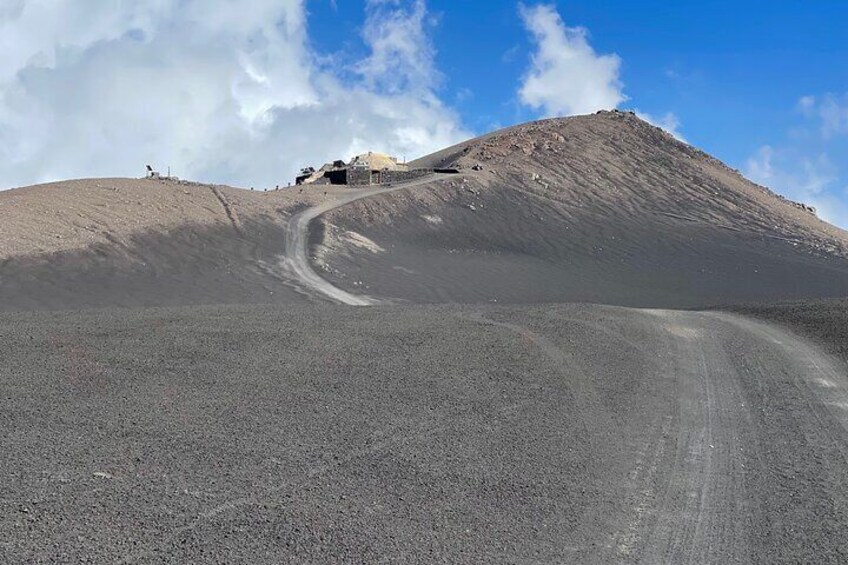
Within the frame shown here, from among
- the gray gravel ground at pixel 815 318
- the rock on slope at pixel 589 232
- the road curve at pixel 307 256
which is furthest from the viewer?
the rock on slope at pixel 589 232

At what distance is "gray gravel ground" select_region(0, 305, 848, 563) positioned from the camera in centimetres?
608

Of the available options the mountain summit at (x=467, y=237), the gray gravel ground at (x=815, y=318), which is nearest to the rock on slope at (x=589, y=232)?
the mountain summit at (x=467, y=237)

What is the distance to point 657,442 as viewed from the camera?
916cm

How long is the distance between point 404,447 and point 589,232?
31.7m

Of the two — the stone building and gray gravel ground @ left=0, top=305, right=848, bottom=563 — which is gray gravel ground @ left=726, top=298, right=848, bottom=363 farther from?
the stone building

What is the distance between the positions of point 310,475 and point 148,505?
1.56m

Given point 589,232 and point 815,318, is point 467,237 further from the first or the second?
point 815,318

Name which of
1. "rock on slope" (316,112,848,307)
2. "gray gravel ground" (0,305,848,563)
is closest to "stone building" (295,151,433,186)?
"rock on slope" (316,112,848,307)

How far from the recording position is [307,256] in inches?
1162

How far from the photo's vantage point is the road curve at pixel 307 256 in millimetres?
25484

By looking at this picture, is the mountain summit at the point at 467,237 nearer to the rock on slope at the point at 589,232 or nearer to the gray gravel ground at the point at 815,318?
the rock on slope at the point at 589,232

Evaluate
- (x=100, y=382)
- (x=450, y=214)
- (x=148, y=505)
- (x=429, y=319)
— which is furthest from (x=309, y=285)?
(x=148, y=505)

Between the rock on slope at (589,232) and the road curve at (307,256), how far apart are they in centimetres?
87

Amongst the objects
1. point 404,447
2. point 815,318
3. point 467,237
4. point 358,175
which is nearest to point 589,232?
point 467,237
